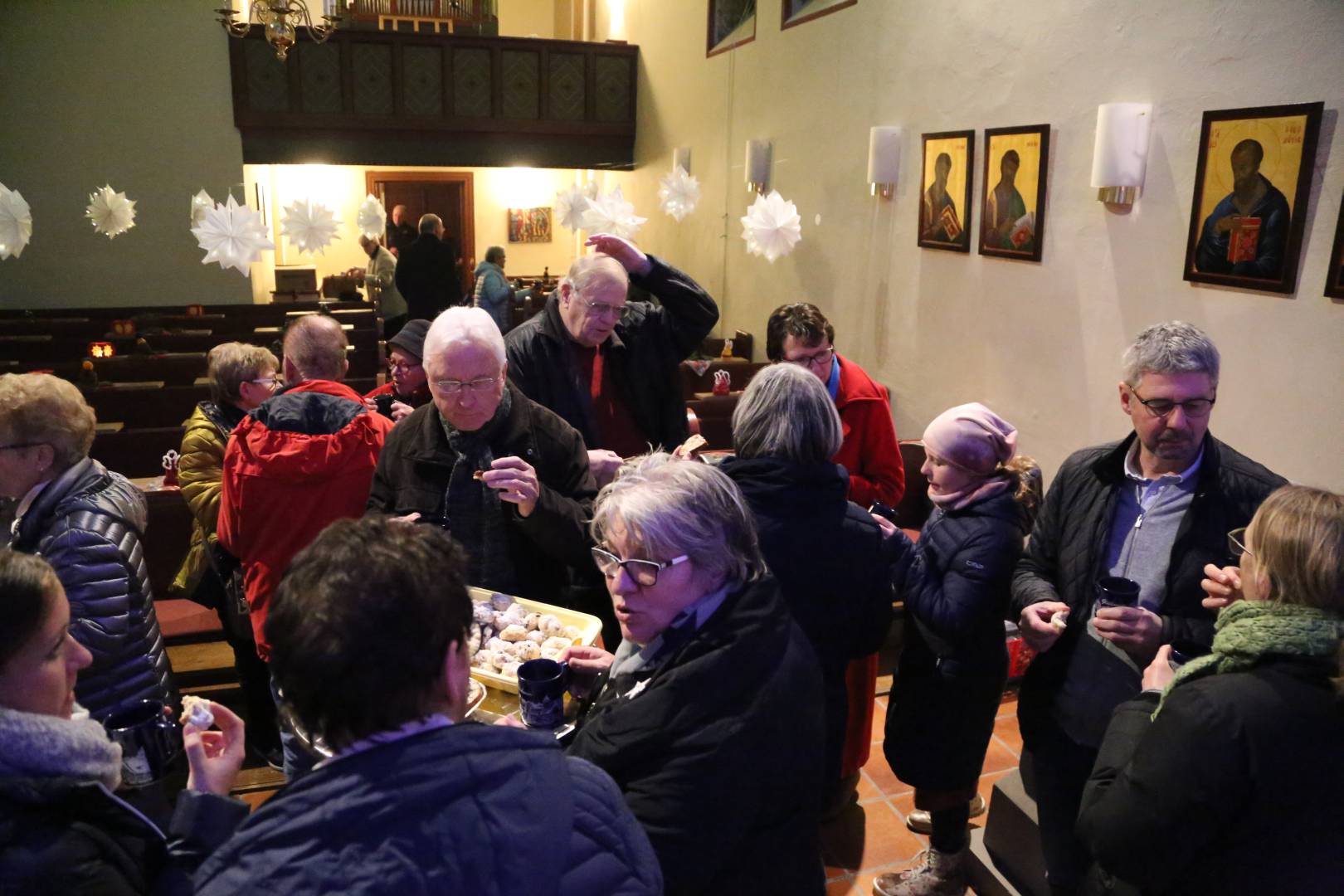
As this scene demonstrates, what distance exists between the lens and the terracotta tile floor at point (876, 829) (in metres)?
3.14

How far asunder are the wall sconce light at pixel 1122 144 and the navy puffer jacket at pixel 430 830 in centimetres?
447

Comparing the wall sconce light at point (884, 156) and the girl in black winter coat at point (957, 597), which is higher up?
the wall sconce light at point (884, 156)

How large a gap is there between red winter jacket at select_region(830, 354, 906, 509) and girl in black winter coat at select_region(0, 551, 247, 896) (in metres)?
2.43

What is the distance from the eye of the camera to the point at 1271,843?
149cm

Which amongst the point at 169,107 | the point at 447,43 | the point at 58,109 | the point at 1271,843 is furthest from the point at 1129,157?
the point at 58,109

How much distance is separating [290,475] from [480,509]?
617mm

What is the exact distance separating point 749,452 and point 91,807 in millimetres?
1542

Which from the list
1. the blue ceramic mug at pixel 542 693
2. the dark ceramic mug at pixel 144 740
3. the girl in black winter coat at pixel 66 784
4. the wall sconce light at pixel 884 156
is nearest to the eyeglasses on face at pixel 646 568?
the blue ceramic mug at pixel 542 693

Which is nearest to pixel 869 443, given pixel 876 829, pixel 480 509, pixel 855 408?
pixel 855 408

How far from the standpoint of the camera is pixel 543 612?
2377 mm

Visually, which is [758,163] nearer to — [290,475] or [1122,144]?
[1122,144]

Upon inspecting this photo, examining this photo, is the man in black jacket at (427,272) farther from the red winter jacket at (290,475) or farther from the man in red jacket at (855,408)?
the red winter jacket at (290,475)

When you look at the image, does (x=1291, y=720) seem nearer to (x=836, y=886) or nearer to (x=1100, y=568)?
(x=1100, y=568)

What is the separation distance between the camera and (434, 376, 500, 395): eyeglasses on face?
2514 millimetres
